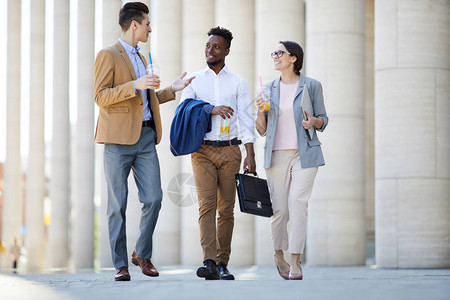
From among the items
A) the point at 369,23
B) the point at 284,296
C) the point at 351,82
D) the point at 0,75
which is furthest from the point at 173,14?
the point at 284,296

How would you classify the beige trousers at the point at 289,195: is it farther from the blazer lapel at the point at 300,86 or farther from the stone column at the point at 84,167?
the stone column at the point at 84,167

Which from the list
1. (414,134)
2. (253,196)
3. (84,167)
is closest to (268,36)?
(414,134)

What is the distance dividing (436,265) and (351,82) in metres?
4.96

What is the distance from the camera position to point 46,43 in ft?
134

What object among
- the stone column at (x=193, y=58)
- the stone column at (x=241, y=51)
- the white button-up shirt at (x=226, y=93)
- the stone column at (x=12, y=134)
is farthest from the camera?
the stone column at (x=12, y=134)

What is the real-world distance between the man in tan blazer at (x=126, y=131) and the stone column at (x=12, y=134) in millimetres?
31426

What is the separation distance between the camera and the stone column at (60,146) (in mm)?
34062

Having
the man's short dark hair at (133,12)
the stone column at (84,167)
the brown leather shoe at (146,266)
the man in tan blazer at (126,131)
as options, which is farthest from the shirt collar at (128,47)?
the stone column at (84,167)

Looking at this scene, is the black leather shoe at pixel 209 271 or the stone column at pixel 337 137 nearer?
the black leather shoe at pixel 209 271

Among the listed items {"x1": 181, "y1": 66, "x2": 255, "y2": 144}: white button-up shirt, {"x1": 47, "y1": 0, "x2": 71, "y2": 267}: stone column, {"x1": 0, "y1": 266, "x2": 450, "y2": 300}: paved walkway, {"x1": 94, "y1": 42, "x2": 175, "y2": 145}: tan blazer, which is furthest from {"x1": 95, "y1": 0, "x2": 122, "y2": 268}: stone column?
{"x1": 0, "y1": 266, "x2": 450, "y2": 300}: paved walkway

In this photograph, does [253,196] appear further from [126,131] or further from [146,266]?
[126,131]

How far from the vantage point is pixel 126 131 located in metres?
7.58

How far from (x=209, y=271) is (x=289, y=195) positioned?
1.07 metres

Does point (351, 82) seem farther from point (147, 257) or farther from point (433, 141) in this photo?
point (147, 257)
